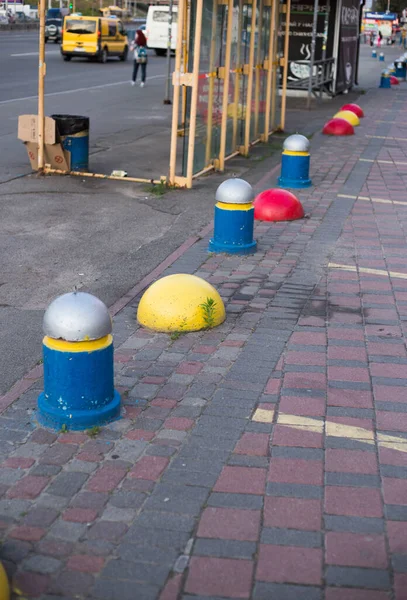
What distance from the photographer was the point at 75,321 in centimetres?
469

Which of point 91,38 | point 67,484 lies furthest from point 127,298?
point 91,38

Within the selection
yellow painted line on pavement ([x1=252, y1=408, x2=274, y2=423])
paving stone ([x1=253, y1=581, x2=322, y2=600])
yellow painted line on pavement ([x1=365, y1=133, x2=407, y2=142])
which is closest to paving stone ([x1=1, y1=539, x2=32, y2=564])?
paving stone ([x1=253, y1=581, x2=322, y2=600])

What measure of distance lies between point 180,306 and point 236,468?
218cm

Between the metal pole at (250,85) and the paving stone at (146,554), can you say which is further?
the metal pole at (250,85)

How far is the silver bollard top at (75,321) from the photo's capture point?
4691 millimetres

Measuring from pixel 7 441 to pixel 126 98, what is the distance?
2122 centimetres

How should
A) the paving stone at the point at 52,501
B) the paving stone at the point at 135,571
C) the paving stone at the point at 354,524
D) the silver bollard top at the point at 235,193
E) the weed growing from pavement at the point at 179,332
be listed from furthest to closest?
the silver bollard top at the point at 235,193, the weed growing from pavement at the point at 179,332, the paving stone at the point at 52,501, the paving stone at the point at 354,524, the paving stone at the point at 135,571

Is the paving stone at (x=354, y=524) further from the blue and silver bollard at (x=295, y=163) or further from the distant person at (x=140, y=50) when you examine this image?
the distant person at (x=140, y=50)

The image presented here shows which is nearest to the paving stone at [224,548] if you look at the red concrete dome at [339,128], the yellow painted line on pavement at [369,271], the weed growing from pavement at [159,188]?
the yellow painted line on pavement at [369,271]

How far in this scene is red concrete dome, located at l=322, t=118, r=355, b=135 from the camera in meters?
18.6

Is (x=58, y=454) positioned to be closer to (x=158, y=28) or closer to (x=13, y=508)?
(x=13, y=508)

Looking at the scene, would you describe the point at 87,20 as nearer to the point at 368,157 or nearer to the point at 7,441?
the point at 368,157

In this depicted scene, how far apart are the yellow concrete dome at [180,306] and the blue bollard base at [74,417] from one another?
1587mm

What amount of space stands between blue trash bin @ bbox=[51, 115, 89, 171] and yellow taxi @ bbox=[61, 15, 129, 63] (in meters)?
28.9
